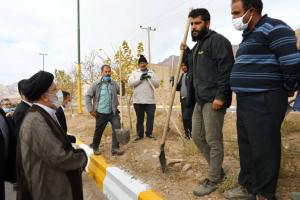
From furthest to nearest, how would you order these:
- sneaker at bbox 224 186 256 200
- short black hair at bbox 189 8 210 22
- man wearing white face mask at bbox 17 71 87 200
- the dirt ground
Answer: short black hair at bbox 189 8 210 22
the dirt ground
sneaker at bbox 224 186 256 200
man wearing white face mask at bbox 17 71 87 200

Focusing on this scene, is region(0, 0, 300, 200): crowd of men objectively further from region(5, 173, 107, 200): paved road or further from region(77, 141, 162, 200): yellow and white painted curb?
→ region(5, 173, 107, 200): paved road

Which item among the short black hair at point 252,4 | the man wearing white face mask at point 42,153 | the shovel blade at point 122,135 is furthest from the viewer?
the shovel blade at point 122,135

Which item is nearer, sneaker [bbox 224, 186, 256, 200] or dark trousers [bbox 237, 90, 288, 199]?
dark trousers [bbox 237, 90, 288, 199]

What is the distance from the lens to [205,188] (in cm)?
353

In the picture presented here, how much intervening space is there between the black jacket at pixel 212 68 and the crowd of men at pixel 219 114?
0.01 meters

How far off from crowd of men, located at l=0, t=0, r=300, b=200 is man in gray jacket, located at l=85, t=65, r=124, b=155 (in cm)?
266

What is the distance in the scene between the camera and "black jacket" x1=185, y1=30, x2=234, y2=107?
11.2 ft

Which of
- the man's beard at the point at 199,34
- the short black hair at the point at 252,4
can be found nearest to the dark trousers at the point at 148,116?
the man's beard at the point at 199,34

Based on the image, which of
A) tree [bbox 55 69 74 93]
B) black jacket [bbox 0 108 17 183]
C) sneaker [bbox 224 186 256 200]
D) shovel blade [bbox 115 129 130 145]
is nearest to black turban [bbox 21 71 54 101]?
black jacket [bbox 0 108 17 183]

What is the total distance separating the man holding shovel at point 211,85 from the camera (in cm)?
344

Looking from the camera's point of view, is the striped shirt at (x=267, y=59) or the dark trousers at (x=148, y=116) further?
the dark trousers at (x=148, y=116)

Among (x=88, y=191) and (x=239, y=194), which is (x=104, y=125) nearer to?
(x=88, y=191)

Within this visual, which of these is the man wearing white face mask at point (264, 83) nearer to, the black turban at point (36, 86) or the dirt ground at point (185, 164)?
the dirt ground at point (185, 164)

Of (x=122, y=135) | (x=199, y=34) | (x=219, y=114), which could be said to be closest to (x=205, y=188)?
(x=219, y=114)
